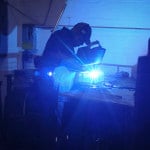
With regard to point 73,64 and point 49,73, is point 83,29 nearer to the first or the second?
point 73,64

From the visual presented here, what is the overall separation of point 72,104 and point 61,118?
25cm

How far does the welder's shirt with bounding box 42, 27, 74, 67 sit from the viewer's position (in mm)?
2797

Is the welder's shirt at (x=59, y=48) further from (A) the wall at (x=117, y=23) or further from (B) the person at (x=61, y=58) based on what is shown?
(A) the wall at (x=117, y=23)

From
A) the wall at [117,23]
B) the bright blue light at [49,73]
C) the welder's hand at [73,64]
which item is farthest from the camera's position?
the wall at [117,23]

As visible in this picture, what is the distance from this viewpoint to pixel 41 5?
3.93 metres

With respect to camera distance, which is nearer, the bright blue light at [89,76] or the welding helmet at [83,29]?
the welding helmet at [83,29]

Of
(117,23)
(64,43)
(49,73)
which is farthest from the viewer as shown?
(117,23)

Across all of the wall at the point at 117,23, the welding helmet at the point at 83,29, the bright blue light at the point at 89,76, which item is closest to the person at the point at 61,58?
the welding helmet at the point at 83,29

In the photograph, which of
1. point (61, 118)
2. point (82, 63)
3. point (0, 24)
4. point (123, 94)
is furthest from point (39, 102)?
point (0, 24)

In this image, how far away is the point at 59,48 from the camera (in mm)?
2807

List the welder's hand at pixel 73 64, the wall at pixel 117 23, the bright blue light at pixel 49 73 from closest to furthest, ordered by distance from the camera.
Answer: the welder's hand at pixel 73 64, the bright blue light at pixel 49 73, the wall at pixel 117 23

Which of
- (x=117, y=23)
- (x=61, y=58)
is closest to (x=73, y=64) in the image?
(x=61, y=58)

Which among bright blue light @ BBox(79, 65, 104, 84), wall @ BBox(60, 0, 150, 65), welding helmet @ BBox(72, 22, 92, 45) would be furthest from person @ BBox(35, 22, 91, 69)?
wall @ BBox(60, 0, 150, 65)

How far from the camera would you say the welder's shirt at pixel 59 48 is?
9.18 feet
